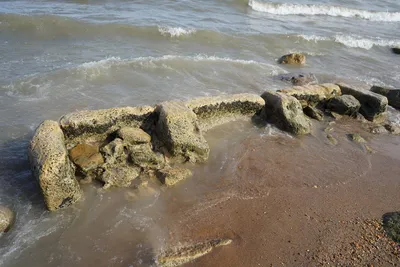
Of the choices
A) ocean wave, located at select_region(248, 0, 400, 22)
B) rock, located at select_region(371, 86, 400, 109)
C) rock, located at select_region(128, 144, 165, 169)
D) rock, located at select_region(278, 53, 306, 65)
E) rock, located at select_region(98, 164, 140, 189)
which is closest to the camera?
Answer: rock, located at select_region(98, 164, 140, 189)

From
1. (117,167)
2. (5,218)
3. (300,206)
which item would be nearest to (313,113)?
(300,206)

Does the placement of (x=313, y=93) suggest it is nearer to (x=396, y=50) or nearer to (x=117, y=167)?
(x=117, y=167)

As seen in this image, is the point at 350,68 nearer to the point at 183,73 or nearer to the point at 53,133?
the point at 183,73

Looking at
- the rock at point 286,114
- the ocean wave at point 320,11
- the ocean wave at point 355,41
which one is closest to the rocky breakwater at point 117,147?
the rock at point 286,114

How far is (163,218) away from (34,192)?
221 cm

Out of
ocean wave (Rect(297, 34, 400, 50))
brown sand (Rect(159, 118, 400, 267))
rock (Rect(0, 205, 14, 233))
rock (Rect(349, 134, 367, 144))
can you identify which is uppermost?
ocean wave (Rect(297, 34, 400, 50))

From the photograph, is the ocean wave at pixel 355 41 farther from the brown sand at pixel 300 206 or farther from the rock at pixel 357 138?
the brown sand at pixel 300 206

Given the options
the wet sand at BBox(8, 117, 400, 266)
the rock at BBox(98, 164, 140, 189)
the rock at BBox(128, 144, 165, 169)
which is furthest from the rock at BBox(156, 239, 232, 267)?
the rock at BBox(128, 144, 165, 169)

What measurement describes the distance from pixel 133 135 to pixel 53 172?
5.93 feet

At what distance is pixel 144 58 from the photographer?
463 inches

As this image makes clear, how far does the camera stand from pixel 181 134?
6691mm

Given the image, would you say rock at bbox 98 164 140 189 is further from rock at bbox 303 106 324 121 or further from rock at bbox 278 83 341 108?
rock at bbox 303 106 324 121

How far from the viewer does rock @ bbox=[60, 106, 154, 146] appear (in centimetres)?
648

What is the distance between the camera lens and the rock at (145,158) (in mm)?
6453
